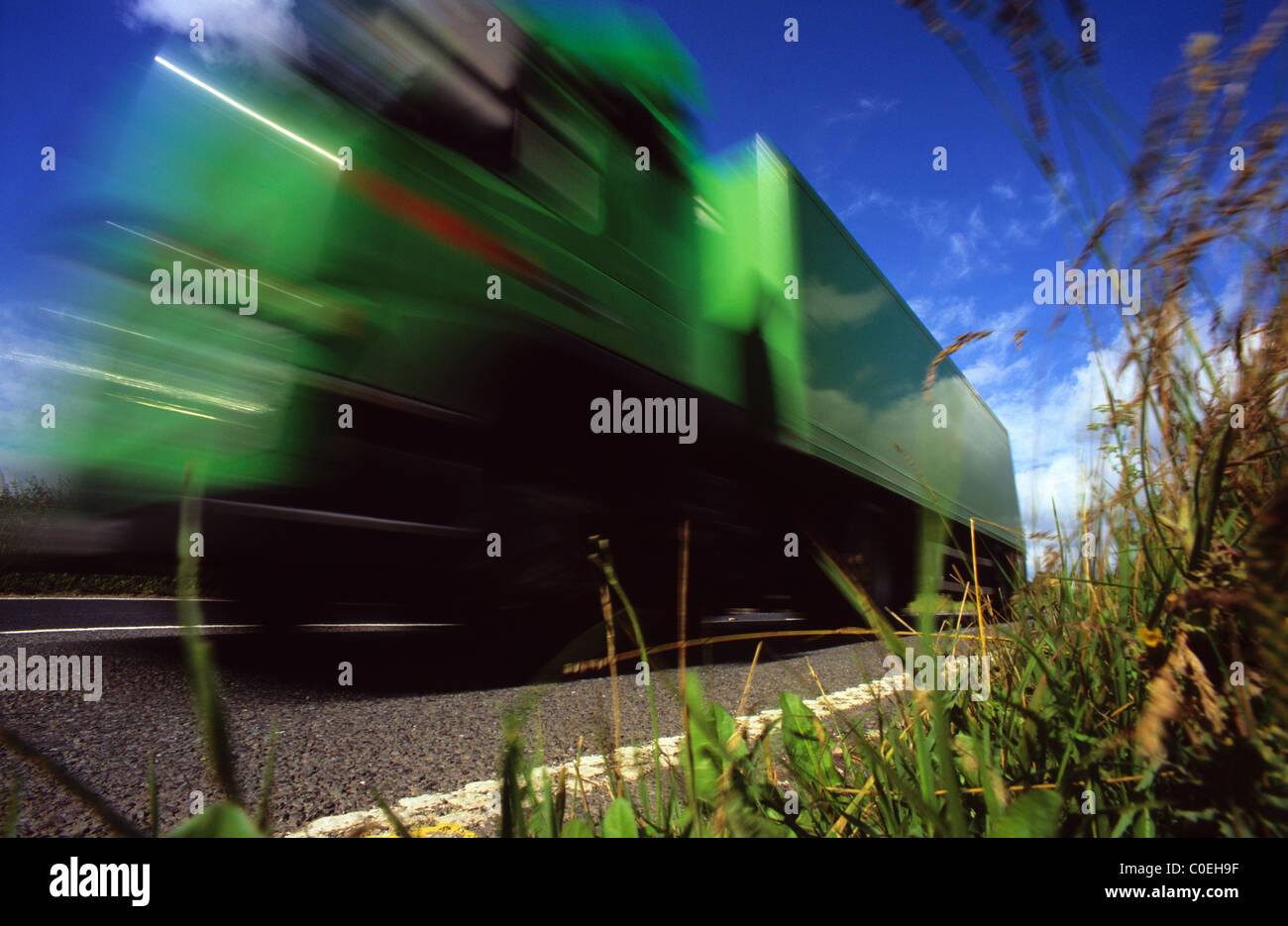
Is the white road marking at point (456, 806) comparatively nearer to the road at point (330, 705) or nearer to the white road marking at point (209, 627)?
the road at point (330, 705)

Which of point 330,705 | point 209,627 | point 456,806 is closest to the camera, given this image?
point 456,806

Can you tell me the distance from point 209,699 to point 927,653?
2.29 feet

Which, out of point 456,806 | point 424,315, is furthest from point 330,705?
point 424,315

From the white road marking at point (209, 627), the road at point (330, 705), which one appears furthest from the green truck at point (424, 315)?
the white road marking at point (209, 627)

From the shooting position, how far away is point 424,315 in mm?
2459

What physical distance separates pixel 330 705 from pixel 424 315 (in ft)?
5.05

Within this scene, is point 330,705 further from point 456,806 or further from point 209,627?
point 209,627

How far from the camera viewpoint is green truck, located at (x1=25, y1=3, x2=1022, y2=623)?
2160mm

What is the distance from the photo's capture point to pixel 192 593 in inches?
18.5

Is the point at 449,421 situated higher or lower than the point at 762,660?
higher

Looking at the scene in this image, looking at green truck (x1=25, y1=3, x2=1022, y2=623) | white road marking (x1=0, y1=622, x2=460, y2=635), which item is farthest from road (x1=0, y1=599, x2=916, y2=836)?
green truck (x1=25, y1=3, x2=1022, y2=623)
